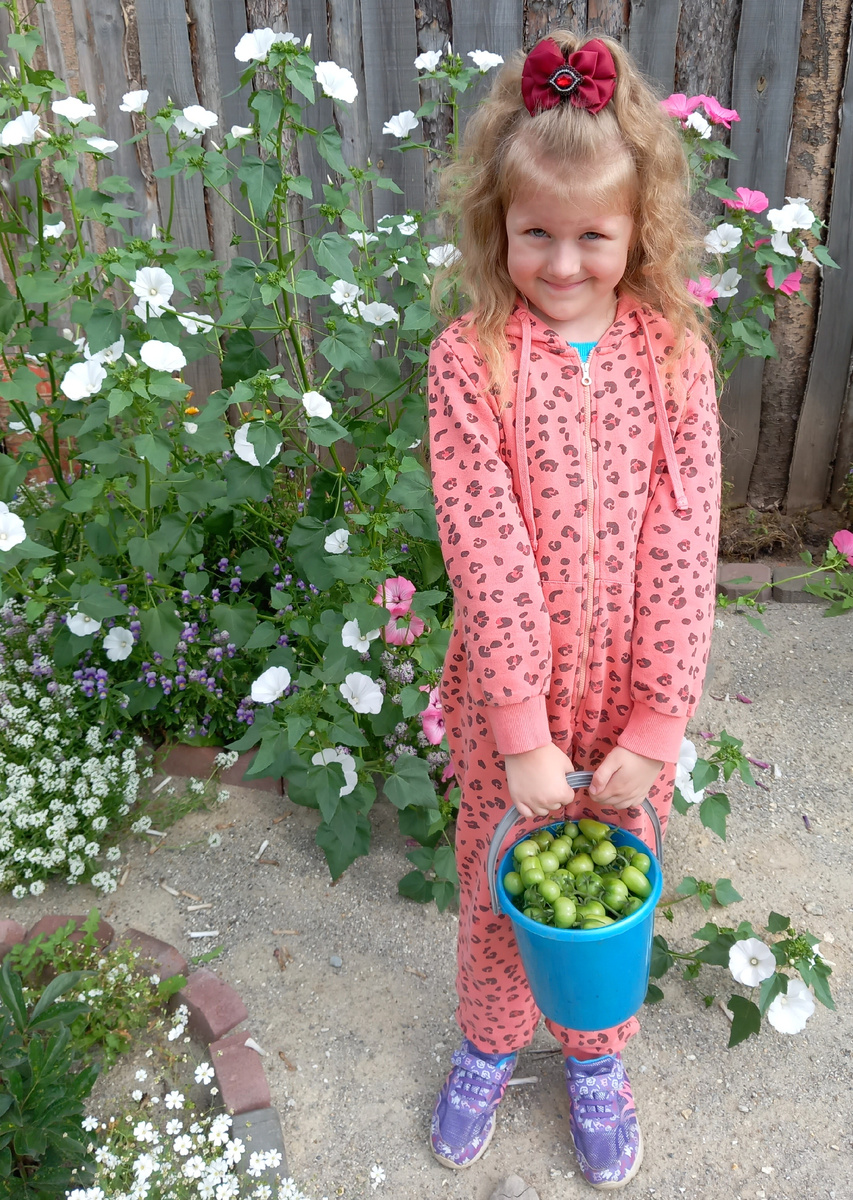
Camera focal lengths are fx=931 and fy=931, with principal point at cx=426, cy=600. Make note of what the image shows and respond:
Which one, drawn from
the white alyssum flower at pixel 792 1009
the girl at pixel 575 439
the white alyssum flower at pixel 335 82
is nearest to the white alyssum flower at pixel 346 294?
the white alyssum flower at pixel 335 82

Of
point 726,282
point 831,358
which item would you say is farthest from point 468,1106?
point 831,358

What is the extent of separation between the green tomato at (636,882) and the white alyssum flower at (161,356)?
48.5 inches

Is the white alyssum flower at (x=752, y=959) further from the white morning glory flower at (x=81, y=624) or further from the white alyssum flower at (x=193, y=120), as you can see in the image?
the white alyssum flower at (x=193, y=120)

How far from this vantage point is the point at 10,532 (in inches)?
69.2

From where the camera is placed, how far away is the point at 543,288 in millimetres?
1259

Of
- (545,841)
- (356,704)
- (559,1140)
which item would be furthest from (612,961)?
(356,704)

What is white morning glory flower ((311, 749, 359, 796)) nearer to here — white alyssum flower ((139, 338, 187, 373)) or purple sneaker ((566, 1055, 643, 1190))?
purple sneaker ((566, 1055, 643, 1190))

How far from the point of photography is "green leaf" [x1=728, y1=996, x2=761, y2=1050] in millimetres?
1762

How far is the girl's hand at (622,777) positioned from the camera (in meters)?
1.31

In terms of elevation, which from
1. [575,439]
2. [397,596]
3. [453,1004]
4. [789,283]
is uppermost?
[575,439]

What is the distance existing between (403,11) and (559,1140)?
9.83ft

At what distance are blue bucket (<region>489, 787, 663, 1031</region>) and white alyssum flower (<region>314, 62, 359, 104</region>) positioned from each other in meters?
1.46

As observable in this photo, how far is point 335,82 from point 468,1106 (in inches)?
76.7

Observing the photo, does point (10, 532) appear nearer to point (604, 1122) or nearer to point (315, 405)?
point (315, 405)
